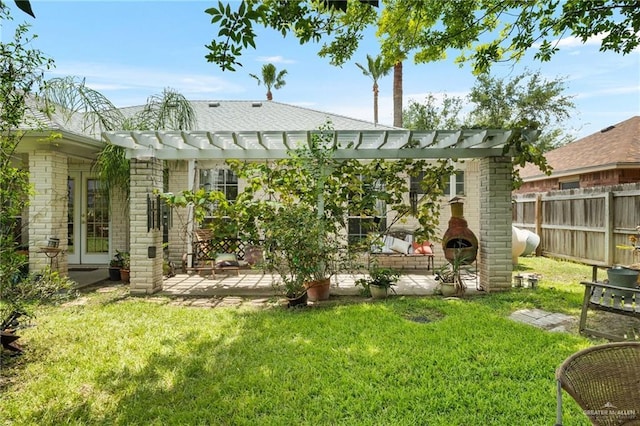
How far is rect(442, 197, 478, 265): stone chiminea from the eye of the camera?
7.04 m

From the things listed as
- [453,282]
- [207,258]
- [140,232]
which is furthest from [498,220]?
[140,232]

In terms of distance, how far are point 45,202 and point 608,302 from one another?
884 centimetres

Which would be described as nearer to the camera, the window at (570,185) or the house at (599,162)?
the house at (599,162)

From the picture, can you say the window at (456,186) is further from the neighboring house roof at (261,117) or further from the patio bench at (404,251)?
the neighboring house roof at (261,117)

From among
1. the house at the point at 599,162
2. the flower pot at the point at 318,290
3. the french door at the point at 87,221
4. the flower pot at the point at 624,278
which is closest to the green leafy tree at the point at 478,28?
the flower pot at the point at 624,278

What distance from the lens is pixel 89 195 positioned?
9211mm

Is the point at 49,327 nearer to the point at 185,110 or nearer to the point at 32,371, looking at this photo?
the point at 32,371

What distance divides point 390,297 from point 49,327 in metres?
4.96

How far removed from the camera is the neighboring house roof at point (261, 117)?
995 cm

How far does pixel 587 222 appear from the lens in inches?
386

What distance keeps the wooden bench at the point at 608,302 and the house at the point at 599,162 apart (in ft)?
18.4

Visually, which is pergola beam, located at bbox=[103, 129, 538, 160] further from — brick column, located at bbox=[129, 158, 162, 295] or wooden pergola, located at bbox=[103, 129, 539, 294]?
brick column, located at bbox=[129, 158, 162, 295]

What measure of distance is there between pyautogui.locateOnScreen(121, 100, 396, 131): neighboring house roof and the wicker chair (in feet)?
26.2

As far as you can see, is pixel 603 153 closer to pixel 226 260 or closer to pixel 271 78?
pixel 226 260
